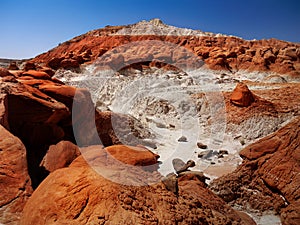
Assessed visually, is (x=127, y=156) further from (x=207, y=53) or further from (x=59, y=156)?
(x=207, y=53)

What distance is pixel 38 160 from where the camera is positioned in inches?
224

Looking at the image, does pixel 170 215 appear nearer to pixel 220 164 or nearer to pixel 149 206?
pixel 149 206

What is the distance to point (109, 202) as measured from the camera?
3.38 metres

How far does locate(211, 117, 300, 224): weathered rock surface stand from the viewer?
17.0 ft

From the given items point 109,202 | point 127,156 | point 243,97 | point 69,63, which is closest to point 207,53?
point 69,63

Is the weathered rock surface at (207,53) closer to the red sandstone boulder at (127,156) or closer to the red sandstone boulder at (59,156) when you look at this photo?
the red sandstone boulder at (127,156)

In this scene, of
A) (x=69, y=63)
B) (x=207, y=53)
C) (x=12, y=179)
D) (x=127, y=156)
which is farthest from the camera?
(x=207, y=53)

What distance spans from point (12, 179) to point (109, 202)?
2.02 metres

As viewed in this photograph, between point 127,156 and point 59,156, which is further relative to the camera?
point 127,156

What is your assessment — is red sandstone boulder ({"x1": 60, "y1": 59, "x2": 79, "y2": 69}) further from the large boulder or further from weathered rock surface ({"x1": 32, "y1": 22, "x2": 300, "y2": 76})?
the large boulder

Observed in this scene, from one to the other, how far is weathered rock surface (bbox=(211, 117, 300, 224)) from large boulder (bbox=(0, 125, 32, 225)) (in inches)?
164

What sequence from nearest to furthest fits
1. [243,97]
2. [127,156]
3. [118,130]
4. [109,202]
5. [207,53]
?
[109,202]
[127,156]
[118,130]
[243,97]
[207,53]

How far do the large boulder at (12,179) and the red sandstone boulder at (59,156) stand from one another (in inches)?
34.3

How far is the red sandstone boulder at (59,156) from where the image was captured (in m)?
5.45
